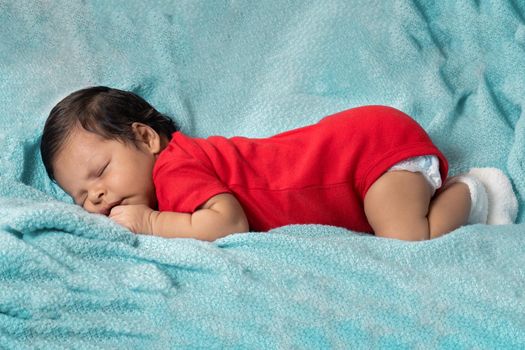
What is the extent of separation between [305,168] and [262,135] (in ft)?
1.11

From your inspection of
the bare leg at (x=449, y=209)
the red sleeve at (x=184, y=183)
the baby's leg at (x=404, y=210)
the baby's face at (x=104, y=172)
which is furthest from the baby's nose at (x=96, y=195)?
the bare leg at (x=449, y=209)

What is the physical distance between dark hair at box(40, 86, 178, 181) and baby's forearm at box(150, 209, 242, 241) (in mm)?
225

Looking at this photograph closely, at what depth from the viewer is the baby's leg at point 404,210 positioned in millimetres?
1404

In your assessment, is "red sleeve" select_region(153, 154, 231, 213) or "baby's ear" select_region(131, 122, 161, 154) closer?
"red sleeve" select_region(153, 154, 231, 213)

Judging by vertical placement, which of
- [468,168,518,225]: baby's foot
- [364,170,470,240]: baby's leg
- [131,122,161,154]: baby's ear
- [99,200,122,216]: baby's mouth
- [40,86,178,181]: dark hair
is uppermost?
[40,86,178,181]: dark hair

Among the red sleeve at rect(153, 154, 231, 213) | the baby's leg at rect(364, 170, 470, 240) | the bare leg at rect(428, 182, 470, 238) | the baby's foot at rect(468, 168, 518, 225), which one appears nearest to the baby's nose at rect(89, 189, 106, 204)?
the red sleeve at rect(153, 154, 231, 213)

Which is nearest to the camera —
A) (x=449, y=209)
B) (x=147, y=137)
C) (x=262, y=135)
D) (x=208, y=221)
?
(x=208, y=221)

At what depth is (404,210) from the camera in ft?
4.62

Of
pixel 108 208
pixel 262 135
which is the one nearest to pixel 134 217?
pixel 108 208

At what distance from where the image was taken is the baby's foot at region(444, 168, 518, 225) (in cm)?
150

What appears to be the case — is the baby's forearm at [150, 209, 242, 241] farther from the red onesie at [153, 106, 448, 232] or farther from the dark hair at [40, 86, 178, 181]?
→ the dark hair at [40, 86, 178, 181]

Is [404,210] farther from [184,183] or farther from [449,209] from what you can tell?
[184,183]

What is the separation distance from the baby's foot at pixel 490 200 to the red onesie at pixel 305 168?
73 mm

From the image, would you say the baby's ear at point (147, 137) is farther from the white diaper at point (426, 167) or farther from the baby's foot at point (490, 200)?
the baby's foot at point (490, 200)
